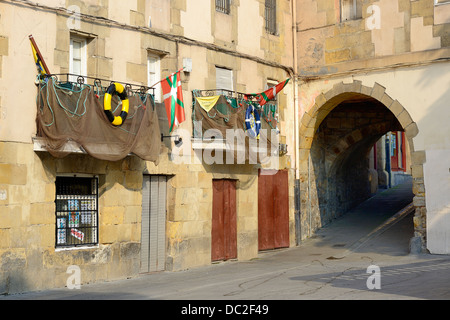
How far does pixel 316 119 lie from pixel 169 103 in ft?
21.0

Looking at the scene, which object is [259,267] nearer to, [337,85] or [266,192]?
[266,192]

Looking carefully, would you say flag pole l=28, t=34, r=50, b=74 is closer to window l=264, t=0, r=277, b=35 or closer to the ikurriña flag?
the ikurriña flag

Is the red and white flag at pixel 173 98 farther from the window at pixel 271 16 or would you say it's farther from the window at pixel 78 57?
the window at pixel 271 16

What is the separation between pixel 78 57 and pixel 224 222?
5.49 metres

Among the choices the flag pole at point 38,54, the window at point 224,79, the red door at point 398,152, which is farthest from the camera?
the red door at point 398,152

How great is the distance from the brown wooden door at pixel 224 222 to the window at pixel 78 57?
4533 mm

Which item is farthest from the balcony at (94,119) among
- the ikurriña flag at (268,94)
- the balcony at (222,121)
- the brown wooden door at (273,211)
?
the brown wooden door at (273,211)

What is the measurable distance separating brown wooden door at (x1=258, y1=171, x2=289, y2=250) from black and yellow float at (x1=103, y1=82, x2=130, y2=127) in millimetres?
5792

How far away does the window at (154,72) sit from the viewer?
14516 mm

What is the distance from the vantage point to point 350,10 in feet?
59.9

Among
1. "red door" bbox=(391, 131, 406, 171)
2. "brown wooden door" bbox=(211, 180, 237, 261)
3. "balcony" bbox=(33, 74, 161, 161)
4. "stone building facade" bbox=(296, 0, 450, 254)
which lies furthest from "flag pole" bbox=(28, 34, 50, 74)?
"red door" bbox=(391, 131, 406, 171)

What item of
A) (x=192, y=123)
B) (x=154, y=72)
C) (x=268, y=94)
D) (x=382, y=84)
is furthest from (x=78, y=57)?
(x=382, y=84)
